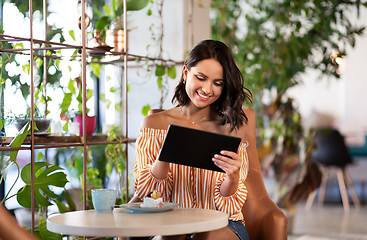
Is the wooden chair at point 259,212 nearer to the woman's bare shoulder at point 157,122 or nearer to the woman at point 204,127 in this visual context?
the woman at point 204,127

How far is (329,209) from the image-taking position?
670cm

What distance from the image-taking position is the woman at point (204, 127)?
229 centimetres

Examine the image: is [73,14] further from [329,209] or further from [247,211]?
[329,209]

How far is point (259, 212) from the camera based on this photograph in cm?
256

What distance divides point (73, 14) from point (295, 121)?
2302mm

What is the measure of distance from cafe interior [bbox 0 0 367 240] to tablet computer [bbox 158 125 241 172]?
1.56ft

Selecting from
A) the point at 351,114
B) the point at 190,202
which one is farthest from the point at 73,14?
the point at 351,114

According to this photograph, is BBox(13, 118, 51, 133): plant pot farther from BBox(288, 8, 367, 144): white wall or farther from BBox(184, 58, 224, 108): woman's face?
BBox(288, 8, 367, 144): white wall

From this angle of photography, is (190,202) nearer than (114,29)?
Yes

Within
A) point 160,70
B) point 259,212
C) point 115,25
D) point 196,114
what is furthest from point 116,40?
point 259,212

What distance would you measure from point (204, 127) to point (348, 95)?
7.66m

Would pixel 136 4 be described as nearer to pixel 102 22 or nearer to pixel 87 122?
pixel 102 22

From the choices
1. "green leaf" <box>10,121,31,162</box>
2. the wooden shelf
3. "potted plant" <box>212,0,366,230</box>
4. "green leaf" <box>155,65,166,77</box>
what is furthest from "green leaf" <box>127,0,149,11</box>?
"potted plant" <box>212,0,366,230</box>

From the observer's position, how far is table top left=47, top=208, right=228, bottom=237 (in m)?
1.71
